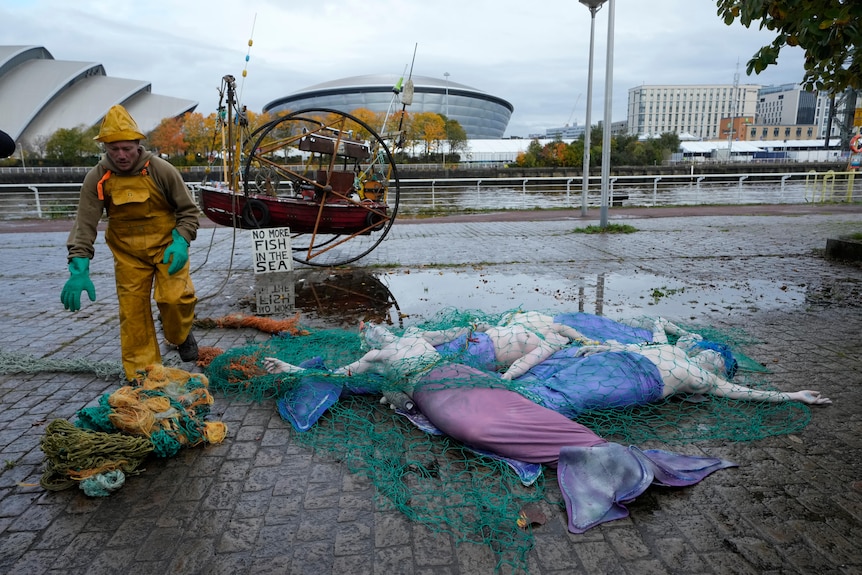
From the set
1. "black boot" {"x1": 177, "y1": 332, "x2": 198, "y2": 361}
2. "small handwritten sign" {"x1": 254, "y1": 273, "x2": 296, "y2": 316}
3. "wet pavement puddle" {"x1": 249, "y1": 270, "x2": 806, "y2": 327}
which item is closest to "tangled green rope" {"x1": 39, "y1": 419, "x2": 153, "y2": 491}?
"black boot" {"x1": 177, "y1": 332, "x2": 198, "y2": 361}

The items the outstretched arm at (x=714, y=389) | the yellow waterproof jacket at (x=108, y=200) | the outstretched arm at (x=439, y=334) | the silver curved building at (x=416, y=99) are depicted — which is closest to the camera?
the outstretched arm at (x=714, y=389)

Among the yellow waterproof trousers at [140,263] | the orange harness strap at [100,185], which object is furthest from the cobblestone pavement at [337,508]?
the orange harness strap at [100,185]

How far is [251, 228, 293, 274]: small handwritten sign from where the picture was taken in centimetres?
849

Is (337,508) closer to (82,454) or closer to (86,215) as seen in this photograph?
(82,454)

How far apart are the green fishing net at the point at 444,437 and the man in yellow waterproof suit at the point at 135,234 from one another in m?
0.57

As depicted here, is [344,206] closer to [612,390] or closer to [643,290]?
[643,290]

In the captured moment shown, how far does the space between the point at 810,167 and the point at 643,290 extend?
68979mm

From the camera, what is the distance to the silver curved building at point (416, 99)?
350ft

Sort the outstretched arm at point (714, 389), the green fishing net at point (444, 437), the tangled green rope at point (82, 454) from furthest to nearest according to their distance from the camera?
the outstretched arm at point (714, 389)
the tangled green rope at point (82, 454)
the green fishing net at point (444, 437)

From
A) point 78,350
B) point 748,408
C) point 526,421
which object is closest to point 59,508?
point 526,421

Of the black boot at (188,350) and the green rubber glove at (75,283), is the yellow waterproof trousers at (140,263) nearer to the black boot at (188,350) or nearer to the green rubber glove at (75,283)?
the green rubber glove at (75,283)

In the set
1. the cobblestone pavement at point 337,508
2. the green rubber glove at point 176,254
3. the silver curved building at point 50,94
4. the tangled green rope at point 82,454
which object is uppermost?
the silver curved building at point 50,94

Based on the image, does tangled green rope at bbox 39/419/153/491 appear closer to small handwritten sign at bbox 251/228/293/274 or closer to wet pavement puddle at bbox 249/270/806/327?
wet pavement puddle at bbox 249/270/806/327

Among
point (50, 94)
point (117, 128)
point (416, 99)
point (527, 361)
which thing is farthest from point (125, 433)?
point (416, 99)
